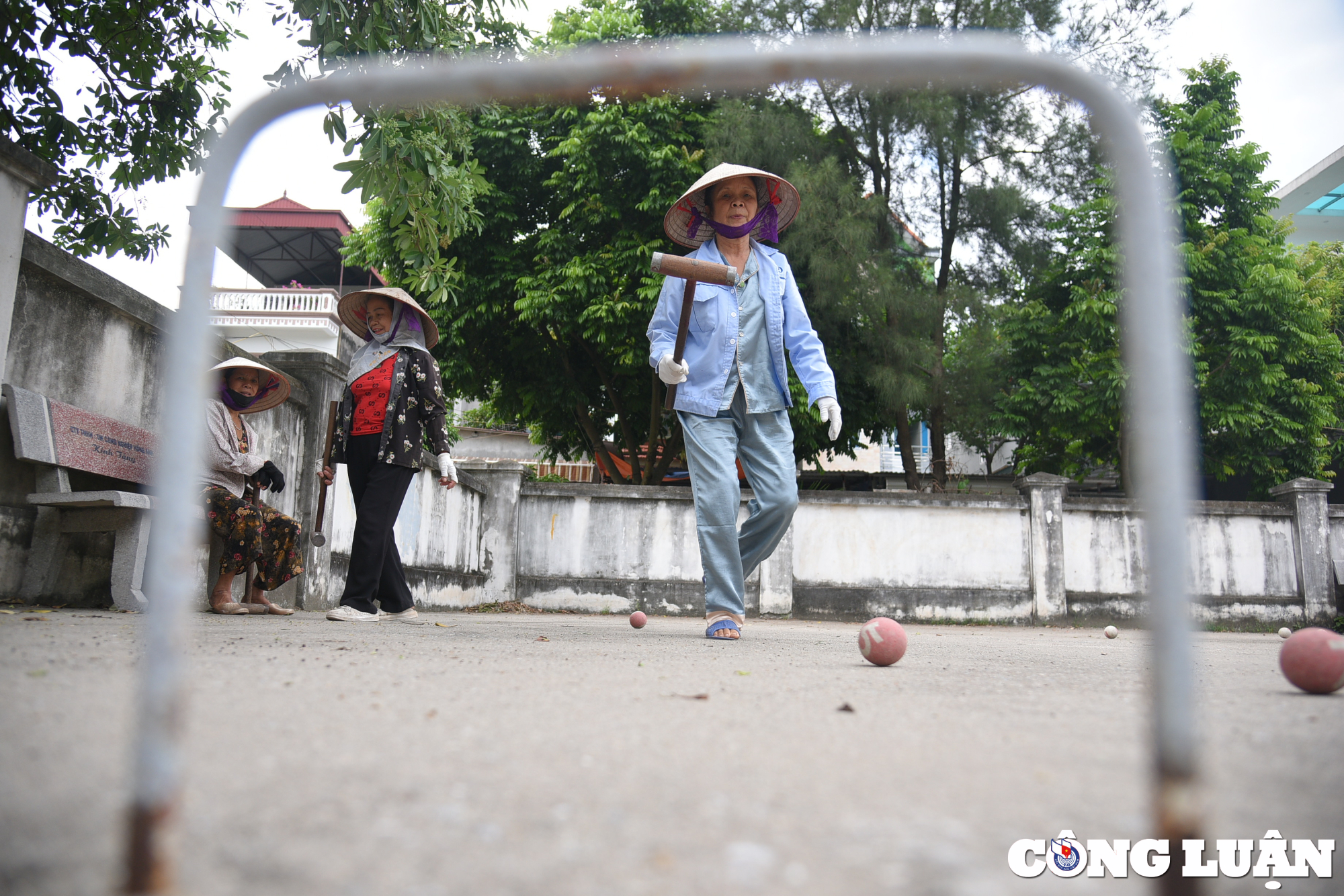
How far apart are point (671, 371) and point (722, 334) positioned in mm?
350

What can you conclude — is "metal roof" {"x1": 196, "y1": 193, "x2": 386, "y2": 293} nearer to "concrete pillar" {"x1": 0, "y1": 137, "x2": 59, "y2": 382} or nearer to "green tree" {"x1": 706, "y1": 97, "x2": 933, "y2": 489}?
"green tree" {"x1": 706, "y1": 97, "x2": 933, "y2": 489}

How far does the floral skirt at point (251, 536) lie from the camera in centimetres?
508

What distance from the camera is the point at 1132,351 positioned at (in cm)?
96

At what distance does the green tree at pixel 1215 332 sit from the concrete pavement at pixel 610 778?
13.2 m

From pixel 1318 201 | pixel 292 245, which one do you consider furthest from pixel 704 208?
pixel 1318 201

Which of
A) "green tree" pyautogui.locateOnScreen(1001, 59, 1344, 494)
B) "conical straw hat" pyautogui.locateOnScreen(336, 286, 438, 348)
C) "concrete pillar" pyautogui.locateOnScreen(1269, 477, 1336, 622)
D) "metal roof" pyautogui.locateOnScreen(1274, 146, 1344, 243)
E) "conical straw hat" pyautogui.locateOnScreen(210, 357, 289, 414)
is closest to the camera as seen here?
"conical straw hat" pyautogui.locateOnScreen(336, 286, 438, 348)

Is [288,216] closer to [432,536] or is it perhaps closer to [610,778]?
[432,536]

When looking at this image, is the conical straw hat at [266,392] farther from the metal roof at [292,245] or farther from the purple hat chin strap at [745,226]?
the metal roof at [292,245]

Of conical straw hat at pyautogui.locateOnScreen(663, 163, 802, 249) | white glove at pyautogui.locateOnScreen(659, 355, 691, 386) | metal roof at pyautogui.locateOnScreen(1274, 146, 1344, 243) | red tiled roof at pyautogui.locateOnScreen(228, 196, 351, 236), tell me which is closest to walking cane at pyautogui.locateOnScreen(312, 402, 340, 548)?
white glove at pyautogui.locateOnScreen(659, 355, 691, 386)

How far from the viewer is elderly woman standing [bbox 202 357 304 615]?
508cm

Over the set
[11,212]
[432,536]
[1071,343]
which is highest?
[1071,343]

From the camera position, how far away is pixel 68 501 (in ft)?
14.4

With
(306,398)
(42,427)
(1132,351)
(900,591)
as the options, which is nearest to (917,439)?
(900,591)

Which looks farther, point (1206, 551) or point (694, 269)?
point (1206, 551)
